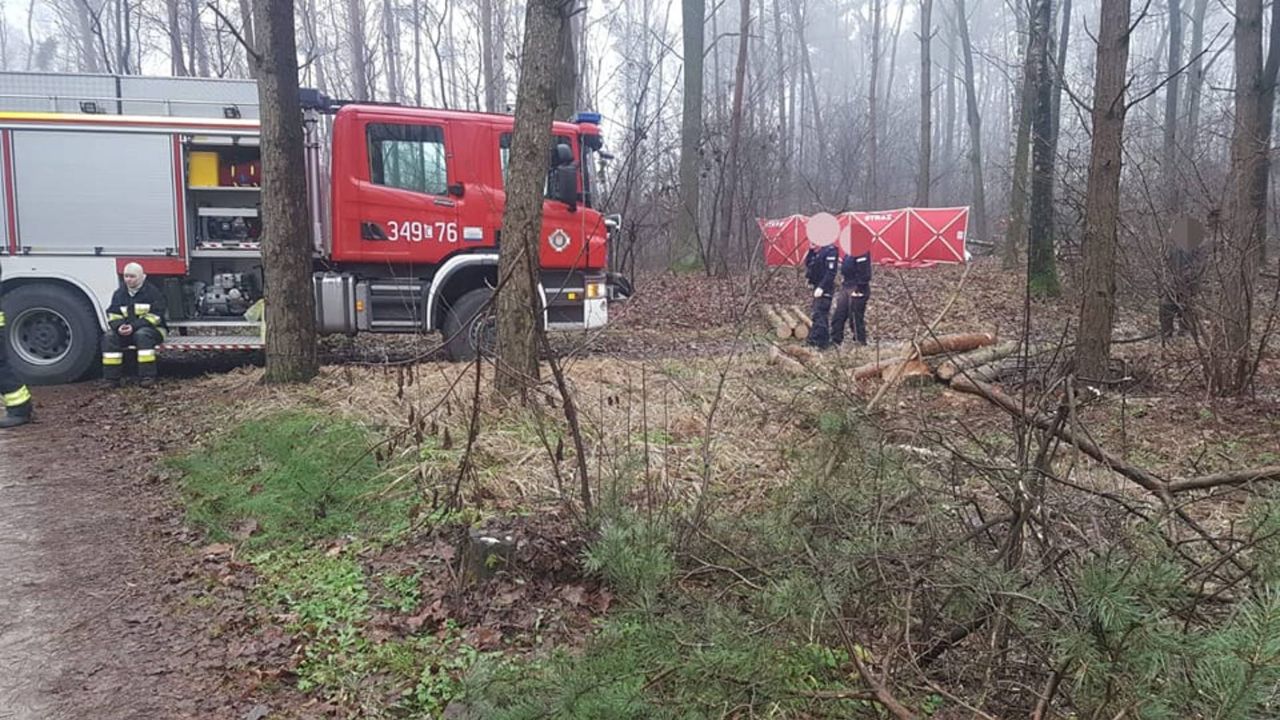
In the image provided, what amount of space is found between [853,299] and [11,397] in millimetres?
9144

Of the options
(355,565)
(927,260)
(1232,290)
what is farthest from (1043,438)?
(927,260)

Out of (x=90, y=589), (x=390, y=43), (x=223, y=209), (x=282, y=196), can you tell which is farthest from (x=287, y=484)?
(x=390, y=43)

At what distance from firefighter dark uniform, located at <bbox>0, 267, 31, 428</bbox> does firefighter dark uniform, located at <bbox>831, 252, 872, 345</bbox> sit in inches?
345

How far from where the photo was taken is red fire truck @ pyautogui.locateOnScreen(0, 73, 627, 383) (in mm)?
9477

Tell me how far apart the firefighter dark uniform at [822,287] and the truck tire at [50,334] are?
8585 mm

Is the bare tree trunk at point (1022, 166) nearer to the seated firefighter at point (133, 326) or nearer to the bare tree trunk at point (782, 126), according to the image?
the bare tree trunk at point (782, 126)

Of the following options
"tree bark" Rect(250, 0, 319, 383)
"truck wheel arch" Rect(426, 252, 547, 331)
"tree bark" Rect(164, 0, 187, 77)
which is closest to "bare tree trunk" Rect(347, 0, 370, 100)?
"tree bark" Rect(164, 0, 187, 77)

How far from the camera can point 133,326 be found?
9.03m

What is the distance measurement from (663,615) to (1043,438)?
4.73 ft

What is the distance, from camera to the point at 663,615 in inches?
115

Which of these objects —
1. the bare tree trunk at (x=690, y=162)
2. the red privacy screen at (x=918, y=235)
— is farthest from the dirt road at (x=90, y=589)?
the red privacy screen at (x=918, y=235)

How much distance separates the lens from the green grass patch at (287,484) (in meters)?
4.92

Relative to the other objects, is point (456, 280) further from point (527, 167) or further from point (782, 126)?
point (782, 126)

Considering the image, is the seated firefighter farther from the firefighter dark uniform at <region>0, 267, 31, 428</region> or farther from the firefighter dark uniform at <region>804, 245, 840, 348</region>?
the firefighter dark uniform at <region>804, 245, 840, 348</region>
